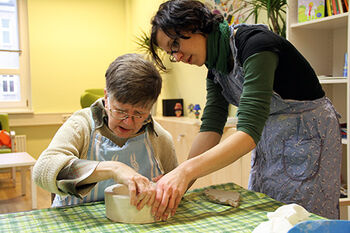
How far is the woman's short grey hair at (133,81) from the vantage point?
45.6 inches

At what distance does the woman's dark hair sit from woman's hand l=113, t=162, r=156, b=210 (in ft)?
1.56

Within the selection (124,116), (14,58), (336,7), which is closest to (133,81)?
(124,116)

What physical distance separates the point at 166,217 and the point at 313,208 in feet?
1.80

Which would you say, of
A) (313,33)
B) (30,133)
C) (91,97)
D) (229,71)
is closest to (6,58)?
(30,133)

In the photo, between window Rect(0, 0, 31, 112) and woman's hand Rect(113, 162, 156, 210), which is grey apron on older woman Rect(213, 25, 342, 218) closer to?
woman's hand Rect(113, 162, 156, 210)

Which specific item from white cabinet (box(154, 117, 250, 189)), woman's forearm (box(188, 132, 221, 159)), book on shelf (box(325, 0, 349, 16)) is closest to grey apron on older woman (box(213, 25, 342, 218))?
woman's forearm (box(188, 132, 221, 159))

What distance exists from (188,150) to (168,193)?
2.34 metres

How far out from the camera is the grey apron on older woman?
1229 millimetres

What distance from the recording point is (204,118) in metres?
1.49

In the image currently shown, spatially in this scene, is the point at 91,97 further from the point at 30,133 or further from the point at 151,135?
the point at 151,135

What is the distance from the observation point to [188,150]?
3342mm

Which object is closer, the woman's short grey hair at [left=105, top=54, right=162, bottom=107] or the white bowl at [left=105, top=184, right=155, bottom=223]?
the white bowl at [left=105, top=184, right=155, bottom=223]

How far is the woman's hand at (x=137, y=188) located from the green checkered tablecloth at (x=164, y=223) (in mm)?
64

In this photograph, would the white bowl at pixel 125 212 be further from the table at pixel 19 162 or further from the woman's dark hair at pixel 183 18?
the table at pixel 19 162
